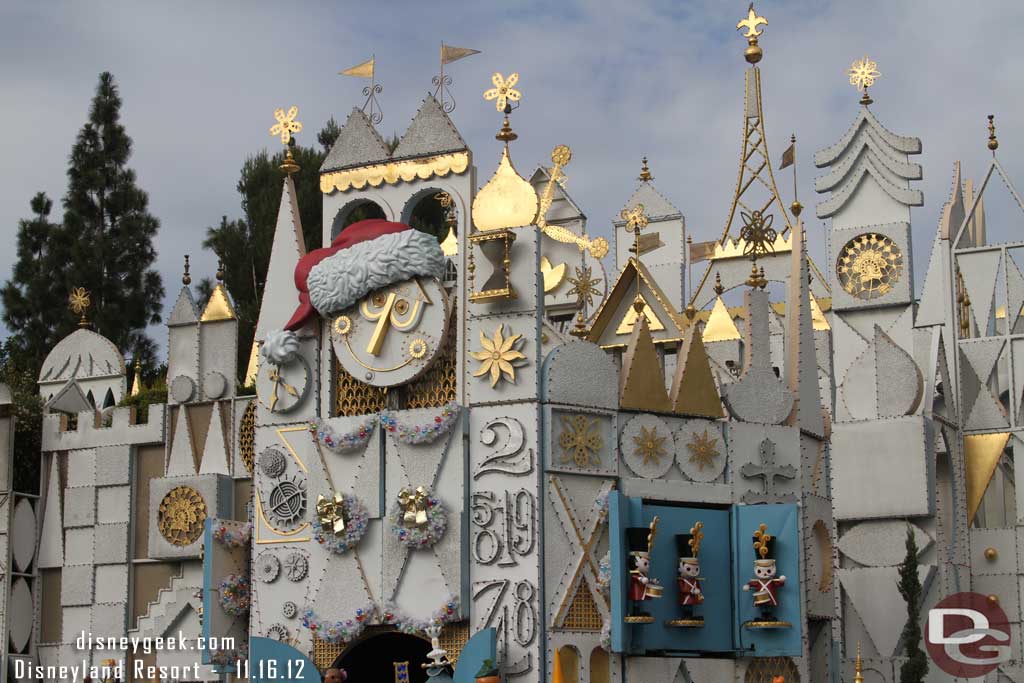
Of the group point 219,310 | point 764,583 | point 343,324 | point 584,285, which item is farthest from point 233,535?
point 764,583

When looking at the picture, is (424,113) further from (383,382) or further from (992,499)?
(992,499)

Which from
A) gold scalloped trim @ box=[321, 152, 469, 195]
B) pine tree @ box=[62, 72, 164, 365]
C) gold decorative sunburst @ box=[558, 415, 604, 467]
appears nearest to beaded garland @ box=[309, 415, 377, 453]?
gold decorative sunburst @ box=[558, 415, 604, 467]

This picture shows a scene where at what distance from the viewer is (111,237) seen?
143 feet

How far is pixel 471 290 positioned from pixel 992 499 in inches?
474

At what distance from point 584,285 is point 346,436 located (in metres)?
5.77

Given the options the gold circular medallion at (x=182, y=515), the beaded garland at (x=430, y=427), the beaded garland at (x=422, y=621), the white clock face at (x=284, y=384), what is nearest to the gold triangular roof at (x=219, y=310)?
the gold circular medallion at (x=182, y=515)

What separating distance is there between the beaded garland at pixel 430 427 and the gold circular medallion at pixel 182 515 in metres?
6.24

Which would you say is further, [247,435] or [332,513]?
[247,435]

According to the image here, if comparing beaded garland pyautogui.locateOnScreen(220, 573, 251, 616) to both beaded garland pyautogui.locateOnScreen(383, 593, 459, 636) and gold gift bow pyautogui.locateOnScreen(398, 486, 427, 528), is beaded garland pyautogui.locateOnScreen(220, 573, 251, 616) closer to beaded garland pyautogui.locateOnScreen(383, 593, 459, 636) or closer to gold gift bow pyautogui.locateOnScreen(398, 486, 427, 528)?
beaded garland pyautogui.locateOnScreen(383, 593, 459, 636)

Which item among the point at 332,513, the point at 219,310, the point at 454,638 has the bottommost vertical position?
the point at 454,638

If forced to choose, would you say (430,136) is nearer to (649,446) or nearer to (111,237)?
(649,446)

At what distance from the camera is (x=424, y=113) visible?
84.9 ft

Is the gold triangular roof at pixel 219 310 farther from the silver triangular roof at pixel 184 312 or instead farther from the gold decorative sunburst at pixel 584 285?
the gold decorative sunburst at pixel 584 285

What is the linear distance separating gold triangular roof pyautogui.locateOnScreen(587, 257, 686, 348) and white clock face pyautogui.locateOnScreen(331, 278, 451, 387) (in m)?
4.39
